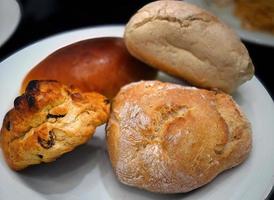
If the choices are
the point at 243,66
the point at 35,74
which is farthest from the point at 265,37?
the point at 35,74

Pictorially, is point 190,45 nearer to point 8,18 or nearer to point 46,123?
point 46,123

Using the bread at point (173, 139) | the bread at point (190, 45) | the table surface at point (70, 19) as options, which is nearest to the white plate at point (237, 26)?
the table surface at point (70, 19)

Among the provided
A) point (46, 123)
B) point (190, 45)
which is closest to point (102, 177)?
point (46, 123)

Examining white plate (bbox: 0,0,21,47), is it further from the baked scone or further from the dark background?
the baked scone

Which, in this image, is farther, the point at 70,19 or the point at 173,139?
the point at 70,19

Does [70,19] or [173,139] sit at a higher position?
[173,139]

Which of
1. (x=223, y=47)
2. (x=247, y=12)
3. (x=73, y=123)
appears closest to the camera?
(x=73, y=123)

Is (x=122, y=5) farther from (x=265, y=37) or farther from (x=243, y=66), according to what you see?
(x=243, y=66)
